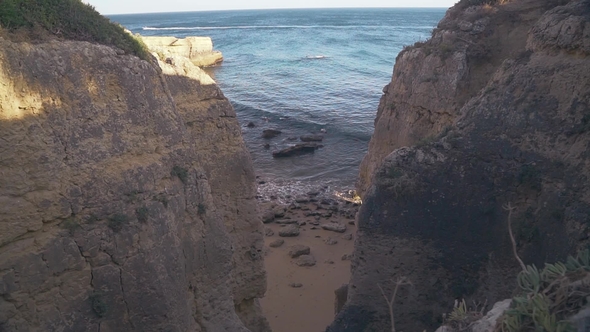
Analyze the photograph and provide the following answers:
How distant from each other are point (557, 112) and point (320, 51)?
66.4m

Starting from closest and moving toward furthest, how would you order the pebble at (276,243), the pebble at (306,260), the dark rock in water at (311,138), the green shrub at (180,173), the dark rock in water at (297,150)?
1. the green shrub at (180,173)
2. the pebble at (306,260)
3. the pebble at (276,243)
4. the dark rock in water at (297,150)
5. the dark rock in water at (311,138)

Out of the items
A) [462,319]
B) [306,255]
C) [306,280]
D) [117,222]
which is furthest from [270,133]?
[462,319]

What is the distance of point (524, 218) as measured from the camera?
951cm

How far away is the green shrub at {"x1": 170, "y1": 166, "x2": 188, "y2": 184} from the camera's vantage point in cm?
860

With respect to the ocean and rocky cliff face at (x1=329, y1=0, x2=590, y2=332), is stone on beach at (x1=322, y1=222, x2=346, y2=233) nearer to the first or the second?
the ocean

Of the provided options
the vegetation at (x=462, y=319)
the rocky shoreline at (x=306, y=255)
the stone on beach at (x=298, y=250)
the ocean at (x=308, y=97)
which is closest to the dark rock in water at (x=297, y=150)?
the ocean at (x=308, y=97)

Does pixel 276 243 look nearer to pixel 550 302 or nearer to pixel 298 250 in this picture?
pixel 298 250

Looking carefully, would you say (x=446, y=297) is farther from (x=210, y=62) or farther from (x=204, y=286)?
(x=210, y=62)

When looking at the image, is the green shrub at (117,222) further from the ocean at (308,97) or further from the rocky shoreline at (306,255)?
the ocean at (308,97)

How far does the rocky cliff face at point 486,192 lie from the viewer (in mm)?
9352

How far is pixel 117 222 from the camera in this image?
298 inches

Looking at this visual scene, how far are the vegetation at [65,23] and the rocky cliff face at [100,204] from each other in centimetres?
46

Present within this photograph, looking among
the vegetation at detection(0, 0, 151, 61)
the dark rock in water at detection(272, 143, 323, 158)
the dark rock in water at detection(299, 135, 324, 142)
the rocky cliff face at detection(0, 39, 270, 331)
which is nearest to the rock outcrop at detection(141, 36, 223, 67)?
the dark rock in water at detection(299, 135, 324, 142)

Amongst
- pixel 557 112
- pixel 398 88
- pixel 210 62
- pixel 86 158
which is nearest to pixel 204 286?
pixel 86 158
